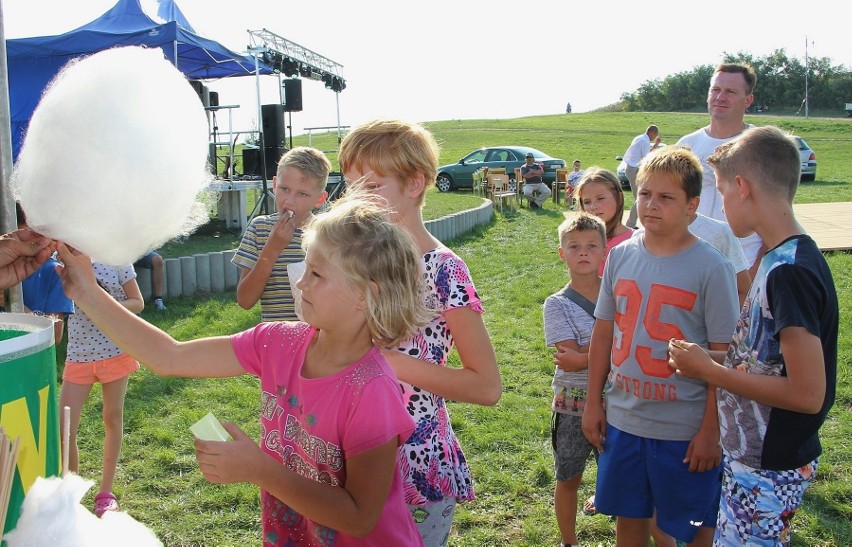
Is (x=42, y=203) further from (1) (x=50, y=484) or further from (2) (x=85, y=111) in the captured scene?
(1) (x=50, y=484)

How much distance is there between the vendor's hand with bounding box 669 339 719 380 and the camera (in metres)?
2.04

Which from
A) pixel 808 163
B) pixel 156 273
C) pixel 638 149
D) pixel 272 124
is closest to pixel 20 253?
pixel 156 273

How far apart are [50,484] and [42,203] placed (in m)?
0.69

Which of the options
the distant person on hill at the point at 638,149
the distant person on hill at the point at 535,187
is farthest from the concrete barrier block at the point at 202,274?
the distant person on hill at the point at 535,187

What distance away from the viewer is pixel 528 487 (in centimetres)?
349

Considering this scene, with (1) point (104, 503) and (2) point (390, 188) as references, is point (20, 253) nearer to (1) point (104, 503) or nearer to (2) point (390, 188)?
(2) point (390, 188)

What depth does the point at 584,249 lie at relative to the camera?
291 centimetres

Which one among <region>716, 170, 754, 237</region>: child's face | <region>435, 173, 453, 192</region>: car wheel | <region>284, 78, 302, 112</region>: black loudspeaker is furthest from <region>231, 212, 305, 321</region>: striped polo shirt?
<region>435, 173, 453, 192</region>: car wheel

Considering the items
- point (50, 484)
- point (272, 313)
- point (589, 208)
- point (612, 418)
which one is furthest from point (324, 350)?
point (589, 208)

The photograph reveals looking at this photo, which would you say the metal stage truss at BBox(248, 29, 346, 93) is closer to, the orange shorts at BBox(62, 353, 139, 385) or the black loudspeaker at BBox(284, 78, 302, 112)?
the black loudspeaker at BBox(284, 78, 302, 112)

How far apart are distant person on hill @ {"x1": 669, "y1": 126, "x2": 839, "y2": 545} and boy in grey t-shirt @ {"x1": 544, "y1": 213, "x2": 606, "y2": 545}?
0.74 metres

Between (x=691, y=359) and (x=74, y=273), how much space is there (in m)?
1.69

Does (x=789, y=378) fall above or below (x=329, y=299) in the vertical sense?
below

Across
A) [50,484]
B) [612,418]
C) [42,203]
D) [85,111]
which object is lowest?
[612,418]
